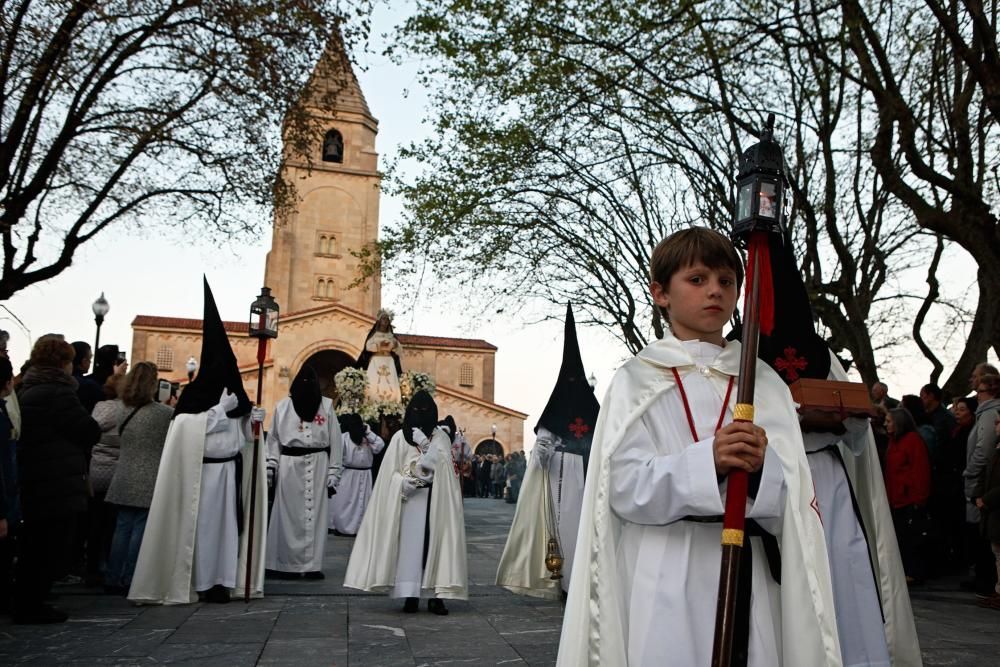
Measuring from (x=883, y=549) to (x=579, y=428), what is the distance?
4665 millimetres

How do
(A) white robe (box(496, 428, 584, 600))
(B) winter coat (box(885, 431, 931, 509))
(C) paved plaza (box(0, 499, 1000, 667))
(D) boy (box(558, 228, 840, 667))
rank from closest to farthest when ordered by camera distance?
(D) boy (box(558, 228, 840, 667))
(C) paved plaza (box(0, 499, 1000, 667))
(A) white robe (box(496, 428, 584, 600))
(B) winter coat (box(885, 431, 931, 509))

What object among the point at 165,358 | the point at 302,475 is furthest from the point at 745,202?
the point at 165,358

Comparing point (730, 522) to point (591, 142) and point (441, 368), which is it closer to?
point (591, 142)

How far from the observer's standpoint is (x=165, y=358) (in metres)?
63.4

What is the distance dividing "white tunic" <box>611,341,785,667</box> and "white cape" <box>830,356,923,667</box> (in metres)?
2.42

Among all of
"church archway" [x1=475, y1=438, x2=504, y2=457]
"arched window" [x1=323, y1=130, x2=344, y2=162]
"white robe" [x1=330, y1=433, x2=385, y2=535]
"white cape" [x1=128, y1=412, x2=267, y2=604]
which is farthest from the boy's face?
"arched window" [x1=323, y1=130, x2=344, y2=162]

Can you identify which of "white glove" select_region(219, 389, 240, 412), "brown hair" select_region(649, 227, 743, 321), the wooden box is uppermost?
"brown hair" select_region(649, 227, 743, 321)

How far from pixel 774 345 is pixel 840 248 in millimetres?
10872

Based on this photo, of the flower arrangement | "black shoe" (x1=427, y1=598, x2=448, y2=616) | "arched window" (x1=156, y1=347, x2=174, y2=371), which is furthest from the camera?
"arched window" (x1=156, y1=347, x2=174, y2=371)

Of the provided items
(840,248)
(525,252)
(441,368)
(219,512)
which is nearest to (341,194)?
(441,368)

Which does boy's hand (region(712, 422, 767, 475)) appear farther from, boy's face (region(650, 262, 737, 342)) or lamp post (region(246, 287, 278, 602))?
lamp post (region(246, 287, 278, 602))

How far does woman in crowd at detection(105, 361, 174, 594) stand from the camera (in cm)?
919

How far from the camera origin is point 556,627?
7.80 meters

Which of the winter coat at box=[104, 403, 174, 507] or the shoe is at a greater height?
the winter coat at box=[104, 403, 174, 507]
